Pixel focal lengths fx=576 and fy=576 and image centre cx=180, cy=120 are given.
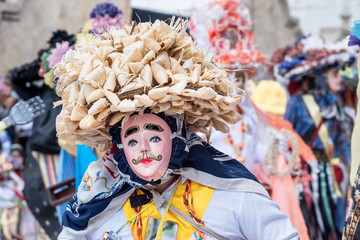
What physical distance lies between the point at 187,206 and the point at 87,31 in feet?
9.78

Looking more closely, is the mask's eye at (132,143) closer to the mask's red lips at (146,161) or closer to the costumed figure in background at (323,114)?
the mask's red lips at (146,161)

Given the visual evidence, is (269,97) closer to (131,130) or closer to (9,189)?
(9,189)

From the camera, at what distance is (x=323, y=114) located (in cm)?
725

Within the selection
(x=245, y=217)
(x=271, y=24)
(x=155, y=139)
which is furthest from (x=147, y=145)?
(x=271, y=24)

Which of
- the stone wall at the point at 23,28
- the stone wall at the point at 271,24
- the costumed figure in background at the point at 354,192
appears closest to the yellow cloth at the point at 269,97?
the costumed figure in background at the point at 354,192

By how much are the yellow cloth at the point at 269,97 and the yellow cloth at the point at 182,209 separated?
3406mm

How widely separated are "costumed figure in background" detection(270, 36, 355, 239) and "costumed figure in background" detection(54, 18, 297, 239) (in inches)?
155

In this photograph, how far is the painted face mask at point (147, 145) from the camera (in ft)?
9.32

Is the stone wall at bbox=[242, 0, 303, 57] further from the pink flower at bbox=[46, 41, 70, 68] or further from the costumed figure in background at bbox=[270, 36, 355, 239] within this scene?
the pink flower at bbox=[46, 41, 70, 68]

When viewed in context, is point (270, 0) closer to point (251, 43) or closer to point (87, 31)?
point (251, 43)

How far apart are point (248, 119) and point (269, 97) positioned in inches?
35.7

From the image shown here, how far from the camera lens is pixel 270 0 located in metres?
14.0

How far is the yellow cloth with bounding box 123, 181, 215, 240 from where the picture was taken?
2.85 m

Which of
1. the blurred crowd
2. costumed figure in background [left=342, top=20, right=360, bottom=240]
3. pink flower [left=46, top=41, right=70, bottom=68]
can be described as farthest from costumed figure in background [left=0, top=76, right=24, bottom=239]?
costumed figure in background [left=342, top=20, right=360, bottom=240]
